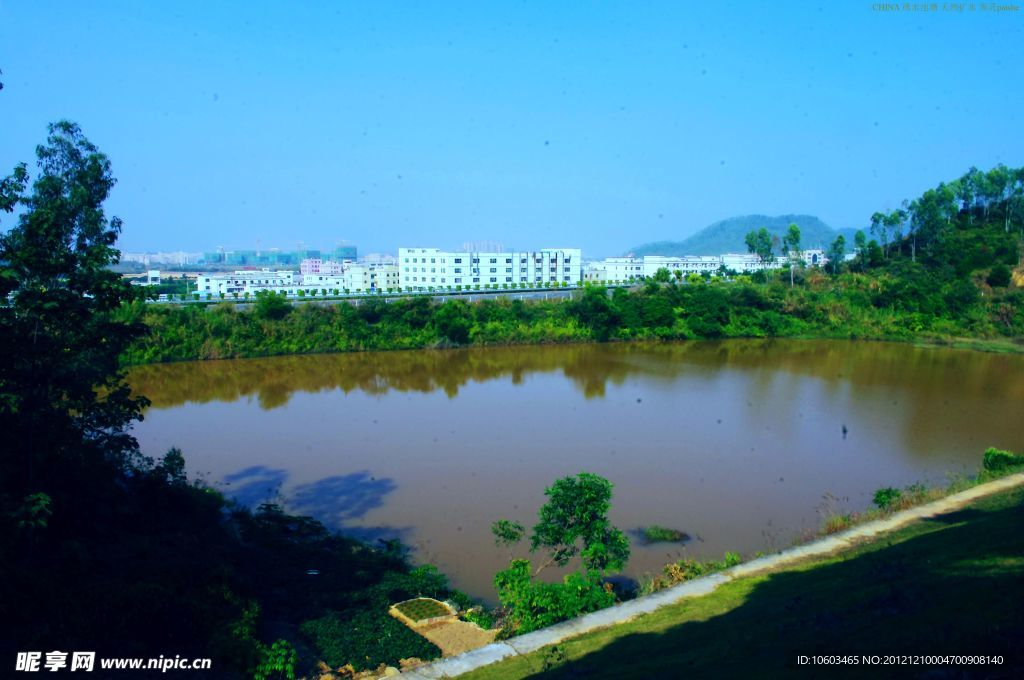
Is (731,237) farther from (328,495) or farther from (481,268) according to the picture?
(328,495)

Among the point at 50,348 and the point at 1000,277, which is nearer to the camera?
the point at 50,348

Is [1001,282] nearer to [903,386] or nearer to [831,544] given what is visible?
[903,386]

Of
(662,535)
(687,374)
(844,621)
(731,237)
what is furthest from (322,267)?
(731,237)

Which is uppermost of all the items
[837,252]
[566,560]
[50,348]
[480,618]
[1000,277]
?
[837,252]

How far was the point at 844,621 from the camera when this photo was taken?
3.18 meters

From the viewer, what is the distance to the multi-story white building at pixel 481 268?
138ft

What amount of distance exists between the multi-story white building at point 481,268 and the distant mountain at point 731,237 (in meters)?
120

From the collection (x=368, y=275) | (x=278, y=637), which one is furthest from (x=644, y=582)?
(x=368, y=275)

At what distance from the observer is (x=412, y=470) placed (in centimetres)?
930

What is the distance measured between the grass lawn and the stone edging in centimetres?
12

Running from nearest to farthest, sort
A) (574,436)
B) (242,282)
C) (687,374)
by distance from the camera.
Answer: (574,436) → (687,374) → (242,282)

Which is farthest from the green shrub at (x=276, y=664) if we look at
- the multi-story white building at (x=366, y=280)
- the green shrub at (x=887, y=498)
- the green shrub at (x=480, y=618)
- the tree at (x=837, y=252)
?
the multi-story white building at (x=366, y=280)

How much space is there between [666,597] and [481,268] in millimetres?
39109

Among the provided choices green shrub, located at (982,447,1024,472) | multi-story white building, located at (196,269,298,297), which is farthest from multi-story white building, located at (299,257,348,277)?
green shrub, located at (982,447,1024,472)
